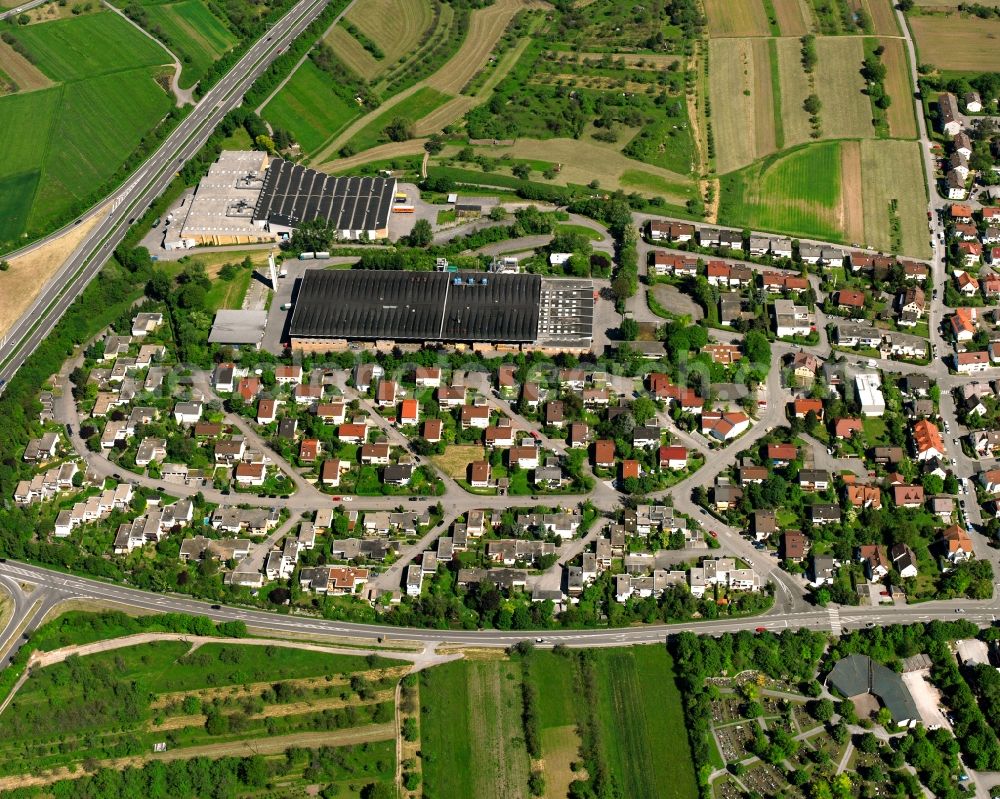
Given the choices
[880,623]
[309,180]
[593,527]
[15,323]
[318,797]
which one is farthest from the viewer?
[309,180]

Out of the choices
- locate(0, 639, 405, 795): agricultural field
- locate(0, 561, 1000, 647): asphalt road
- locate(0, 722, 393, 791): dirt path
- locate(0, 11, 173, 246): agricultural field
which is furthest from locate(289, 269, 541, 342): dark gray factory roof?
locate(0, 722, 393, 791): dirt path

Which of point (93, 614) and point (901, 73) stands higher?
point (901, 73)

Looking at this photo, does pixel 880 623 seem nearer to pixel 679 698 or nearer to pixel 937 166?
pixel 679 698

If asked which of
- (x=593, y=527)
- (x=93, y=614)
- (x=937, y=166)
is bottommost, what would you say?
(x=93, y=614)

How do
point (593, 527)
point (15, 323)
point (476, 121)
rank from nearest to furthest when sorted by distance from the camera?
point (593, 527) < point (15, 323) < point (476, 121)

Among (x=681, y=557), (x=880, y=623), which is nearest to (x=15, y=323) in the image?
(x=681, y=557)

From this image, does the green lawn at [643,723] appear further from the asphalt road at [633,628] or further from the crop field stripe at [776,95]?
the crop field stripe at [776,95]

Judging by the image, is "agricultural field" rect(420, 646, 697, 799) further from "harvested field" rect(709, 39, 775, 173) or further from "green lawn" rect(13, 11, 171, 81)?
"green lawn" rect(13, 11, 171, 81)

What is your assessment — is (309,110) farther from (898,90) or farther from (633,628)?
(633,628)
